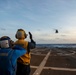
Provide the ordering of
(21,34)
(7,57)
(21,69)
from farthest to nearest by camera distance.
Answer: (21,69), (21,34), (7,57)

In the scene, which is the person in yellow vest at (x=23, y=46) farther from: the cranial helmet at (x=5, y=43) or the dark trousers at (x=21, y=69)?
the cranial helmet at (x=5, y=43)

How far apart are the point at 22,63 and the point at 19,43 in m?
0.53

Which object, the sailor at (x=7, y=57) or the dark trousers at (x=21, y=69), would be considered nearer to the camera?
the sailor at (x=7, y=57)

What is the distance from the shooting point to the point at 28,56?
6496 mm

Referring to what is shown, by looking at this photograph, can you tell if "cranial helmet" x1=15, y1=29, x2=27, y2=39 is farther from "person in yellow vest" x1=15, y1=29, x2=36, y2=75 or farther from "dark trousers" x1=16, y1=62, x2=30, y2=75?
"dark trousers" x1=16, y1=62, x2=30, y2=75

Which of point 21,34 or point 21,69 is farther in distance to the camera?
point 21,69

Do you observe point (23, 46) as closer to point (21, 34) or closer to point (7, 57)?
point (21, 34)

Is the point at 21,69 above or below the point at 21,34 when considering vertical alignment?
below

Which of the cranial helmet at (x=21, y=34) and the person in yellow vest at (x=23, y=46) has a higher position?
the cranial helmet at (x=21, y=34)

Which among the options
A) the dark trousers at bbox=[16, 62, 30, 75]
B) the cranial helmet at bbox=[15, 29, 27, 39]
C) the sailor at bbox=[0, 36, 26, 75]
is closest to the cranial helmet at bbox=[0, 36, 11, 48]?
the sailor at bbox=[0, 36, 26, 75]

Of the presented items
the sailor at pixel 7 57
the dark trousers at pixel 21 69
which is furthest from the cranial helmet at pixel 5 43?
the dark trousers at pixel 21 69

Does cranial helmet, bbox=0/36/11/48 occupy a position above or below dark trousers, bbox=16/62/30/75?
above

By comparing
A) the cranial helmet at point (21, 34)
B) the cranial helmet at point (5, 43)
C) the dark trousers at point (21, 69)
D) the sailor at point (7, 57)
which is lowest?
the dark trousers at point (21, 69)

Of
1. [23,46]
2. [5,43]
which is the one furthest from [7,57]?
[23,46]
